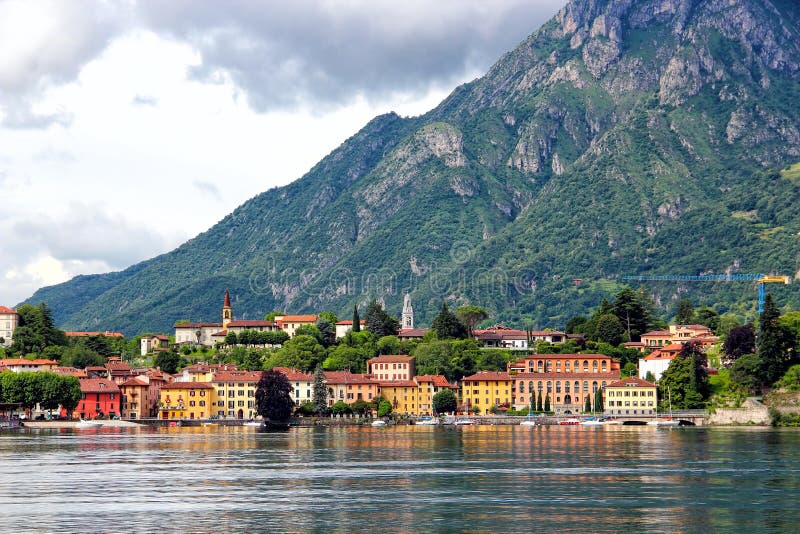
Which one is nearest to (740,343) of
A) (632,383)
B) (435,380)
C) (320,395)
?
(632,383)

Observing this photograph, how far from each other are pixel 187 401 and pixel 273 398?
2327 cm

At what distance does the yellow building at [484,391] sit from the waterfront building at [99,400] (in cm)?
5029

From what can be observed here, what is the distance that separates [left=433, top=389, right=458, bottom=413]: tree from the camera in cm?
17425

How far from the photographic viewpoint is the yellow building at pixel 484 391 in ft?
579

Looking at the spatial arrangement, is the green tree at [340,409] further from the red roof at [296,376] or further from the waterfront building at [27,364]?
the waterfront building at [27,364]

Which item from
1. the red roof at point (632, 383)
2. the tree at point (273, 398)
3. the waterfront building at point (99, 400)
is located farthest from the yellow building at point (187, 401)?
the red roof at point (632, 383)

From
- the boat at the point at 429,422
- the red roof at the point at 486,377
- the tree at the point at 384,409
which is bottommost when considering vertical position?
the boat at the point at 429,422

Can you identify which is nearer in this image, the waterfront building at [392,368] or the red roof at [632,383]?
the red roof at [632,383]

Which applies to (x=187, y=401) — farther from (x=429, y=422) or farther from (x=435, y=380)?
(x=429, y=422)

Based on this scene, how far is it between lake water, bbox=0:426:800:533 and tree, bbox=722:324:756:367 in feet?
157

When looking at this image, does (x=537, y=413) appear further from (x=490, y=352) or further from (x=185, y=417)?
(x=185, y=417)

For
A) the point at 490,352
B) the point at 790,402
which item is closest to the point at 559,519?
the point at 790,402

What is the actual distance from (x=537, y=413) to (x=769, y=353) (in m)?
35.2

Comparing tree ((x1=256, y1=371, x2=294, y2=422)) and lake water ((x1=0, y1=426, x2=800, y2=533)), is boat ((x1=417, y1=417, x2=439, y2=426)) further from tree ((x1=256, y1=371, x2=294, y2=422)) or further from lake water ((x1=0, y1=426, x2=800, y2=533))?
lake water ((x1=0, y1=426, x2=800, y2=533))
